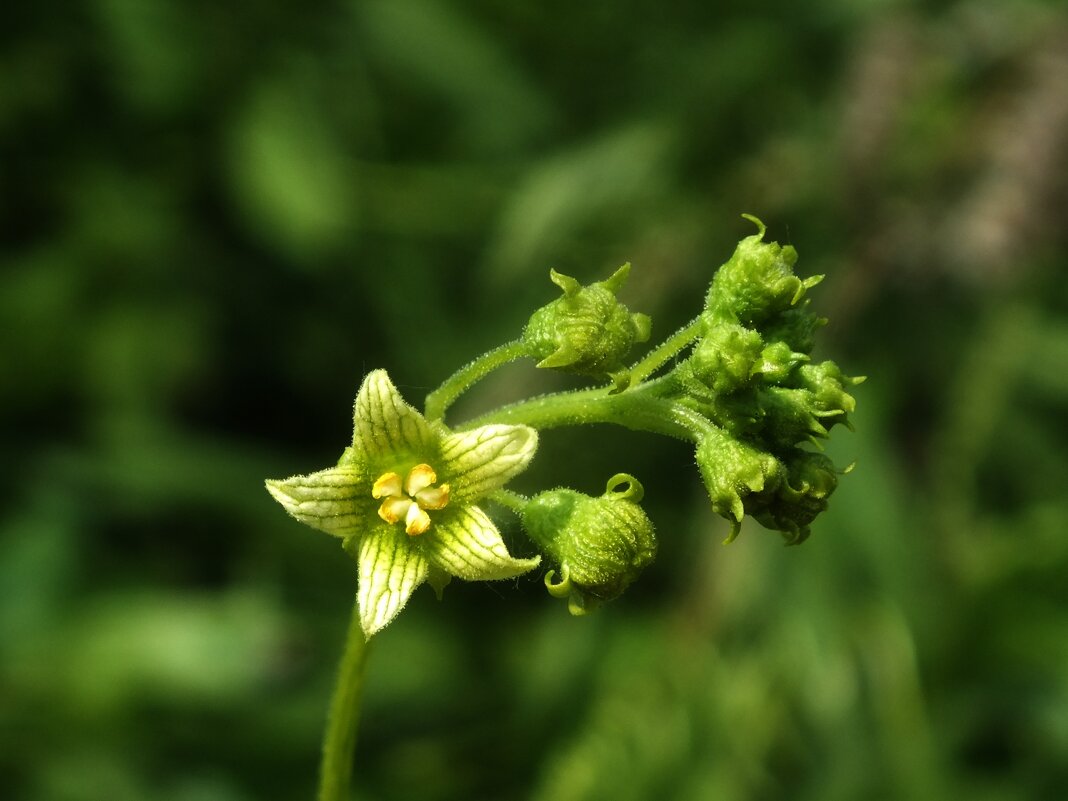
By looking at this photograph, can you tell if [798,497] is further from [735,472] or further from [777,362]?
[777,362]

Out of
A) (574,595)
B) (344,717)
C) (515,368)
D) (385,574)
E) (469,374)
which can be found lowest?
(344,717)

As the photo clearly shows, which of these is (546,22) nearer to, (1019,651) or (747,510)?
(1019,651)

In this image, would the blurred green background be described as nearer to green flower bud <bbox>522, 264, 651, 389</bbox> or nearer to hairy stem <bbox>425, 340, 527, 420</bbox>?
hairy stem <bbox>425, 340, 527, 420</bbox>

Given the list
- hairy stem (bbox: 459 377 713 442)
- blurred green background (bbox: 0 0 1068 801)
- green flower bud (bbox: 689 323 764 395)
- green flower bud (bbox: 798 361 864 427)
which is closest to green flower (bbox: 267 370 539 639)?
hairy stem (bbox: 459 377 713 442)

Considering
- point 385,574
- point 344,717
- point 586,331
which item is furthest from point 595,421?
point 344,717

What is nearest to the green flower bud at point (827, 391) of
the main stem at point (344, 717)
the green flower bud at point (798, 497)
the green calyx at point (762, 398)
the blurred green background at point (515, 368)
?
the green calyx at point (762, 398)

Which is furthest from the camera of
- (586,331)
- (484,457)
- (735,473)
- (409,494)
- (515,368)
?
(515,368)

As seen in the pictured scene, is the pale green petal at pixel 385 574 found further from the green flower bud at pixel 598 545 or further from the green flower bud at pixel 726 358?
the green flower bud at pixel 726 358
